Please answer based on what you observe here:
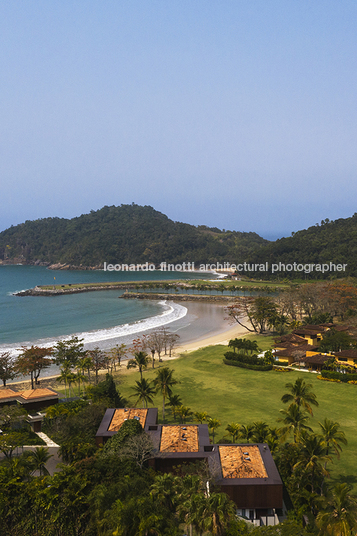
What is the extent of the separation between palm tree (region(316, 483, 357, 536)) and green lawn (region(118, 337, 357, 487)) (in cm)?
765

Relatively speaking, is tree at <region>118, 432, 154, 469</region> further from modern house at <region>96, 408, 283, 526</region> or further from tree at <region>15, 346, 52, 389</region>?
tree at <region>15, 346, 52, 389</region>

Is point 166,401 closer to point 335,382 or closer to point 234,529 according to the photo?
point 335,382

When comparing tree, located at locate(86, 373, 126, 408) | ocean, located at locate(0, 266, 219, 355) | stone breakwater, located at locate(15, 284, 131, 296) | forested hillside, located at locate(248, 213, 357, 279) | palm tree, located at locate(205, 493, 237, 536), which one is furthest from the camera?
forested hillside, located at locate(248, 213, 357, 279)

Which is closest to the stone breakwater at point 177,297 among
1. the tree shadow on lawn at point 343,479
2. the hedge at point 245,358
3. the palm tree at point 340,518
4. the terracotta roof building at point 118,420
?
the hedge at point 245,358

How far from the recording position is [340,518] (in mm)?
13461

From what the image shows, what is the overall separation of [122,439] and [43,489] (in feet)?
16.7

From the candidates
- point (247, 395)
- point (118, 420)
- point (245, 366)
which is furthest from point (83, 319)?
point (118, 420)

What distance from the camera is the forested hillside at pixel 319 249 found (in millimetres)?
137125

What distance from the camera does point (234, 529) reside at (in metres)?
15.0

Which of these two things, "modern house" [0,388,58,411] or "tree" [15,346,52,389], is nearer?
"modern house" [0,388,58,411]

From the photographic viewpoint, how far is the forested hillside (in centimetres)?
13712

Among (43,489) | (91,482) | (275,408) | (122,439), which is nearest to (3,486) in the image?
(43,489)

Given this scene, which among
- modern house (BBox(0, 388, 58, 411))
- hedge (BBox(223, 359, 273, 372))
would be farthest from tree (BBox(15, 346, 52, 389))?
hedge (BBox(223, 359, 273, 372))

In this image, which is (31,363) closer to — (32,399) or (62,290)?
(32,399)
